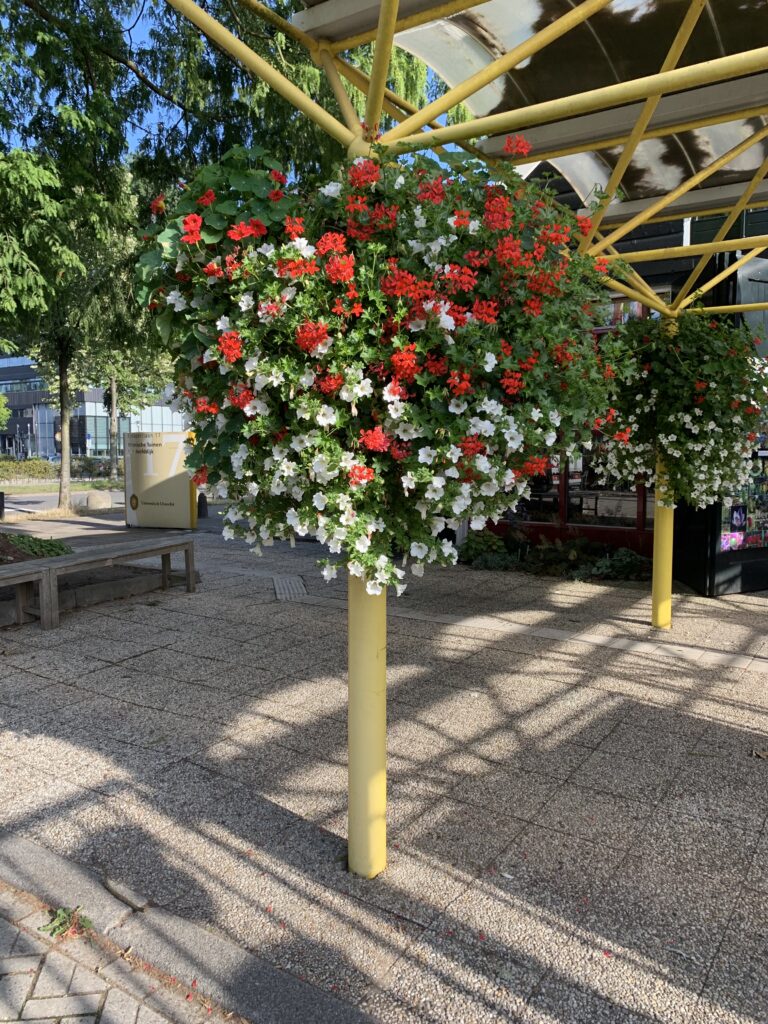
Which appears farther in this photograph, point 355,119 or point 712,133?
point 712,133

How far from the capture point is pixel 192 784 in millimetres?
3930

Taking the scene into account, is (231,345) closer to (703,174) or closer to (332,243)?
(332,243)

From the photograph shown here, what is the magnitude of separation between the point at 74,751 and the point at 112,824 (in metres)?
0.96

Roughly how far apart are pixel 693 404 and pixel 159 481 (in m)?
11.8

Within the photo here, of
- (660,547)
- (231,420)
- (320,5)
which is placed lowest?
(660,547)

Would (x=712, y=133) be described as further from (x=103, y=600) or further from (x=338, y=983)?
(x=103, y=600)

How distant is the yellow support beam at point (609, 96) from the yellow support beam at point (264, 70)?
0.26m

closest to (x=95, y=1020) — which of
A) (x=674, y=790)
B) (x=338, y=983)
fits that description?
(x=338, y=983)

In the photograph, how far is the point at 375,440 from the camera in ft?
8.22

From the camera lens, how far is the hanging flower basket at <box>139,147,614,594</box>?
2510mm

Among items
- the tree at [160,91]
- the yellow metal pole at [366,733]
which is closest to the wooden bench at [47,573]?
the tree at [160,91]

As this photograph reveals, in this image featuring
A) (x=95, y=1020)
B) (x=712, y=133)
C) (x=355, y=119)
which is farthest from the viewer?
(x=712, y=133)

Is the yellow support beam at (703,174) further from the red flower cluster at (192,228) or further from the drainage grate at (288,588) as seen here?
the drainage grate at (288,588)

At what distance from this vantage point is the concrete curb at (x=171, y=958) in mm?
2377
